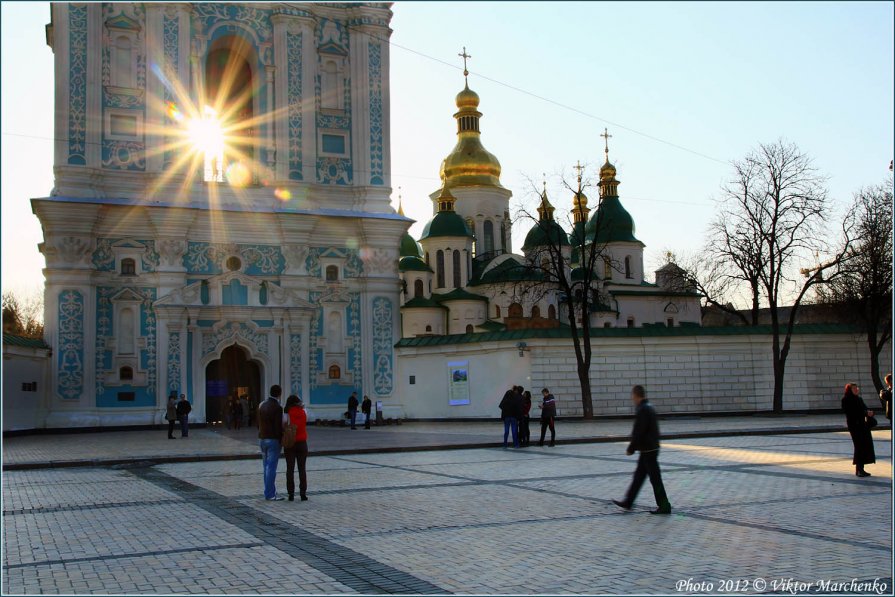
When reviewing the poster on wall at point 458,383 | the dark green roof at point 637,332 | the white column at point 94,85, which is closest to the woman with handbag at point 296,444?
the dark green roof at point 637,332

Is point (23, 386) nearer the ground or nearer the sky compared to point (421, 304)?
nearer the ground

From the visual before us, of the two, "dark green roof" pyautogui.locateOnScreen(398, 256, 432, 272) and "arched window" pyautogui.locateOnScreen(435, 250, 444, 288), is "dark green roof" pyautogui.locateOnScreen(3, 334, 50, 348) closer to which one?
"arched window" pyautogui.locateOnScreen(435, 250, 444, 288)

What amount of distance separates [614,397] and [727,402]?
4.76m

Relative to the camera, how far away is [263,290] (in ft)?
128

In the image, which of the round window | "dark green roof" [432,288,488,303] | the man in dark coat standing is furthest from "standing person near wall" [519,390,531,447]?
"dark green roof" [432,288,488,303]

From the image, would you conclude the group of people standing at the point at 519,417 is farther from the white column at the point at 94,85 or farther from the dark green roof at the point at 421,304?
the dark green roof at the point at 421,304

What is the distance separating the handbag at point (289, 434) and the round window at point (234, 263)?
87.5ft

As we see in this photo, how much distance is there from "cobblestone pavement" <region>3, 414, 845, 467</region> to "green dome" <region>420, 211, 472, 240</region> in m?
29.4

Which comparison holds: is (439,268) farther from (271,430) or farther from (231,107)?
(271,430)

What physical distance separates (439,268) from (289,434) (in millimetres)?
51230

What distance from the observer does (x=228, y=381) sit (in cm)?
3925

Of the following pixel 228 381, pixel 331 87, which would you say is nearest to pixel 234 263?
pixel 228 381

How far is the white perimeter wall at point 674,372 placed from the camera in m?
36.5

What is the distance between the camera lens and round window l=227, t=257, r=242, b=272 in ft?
128
